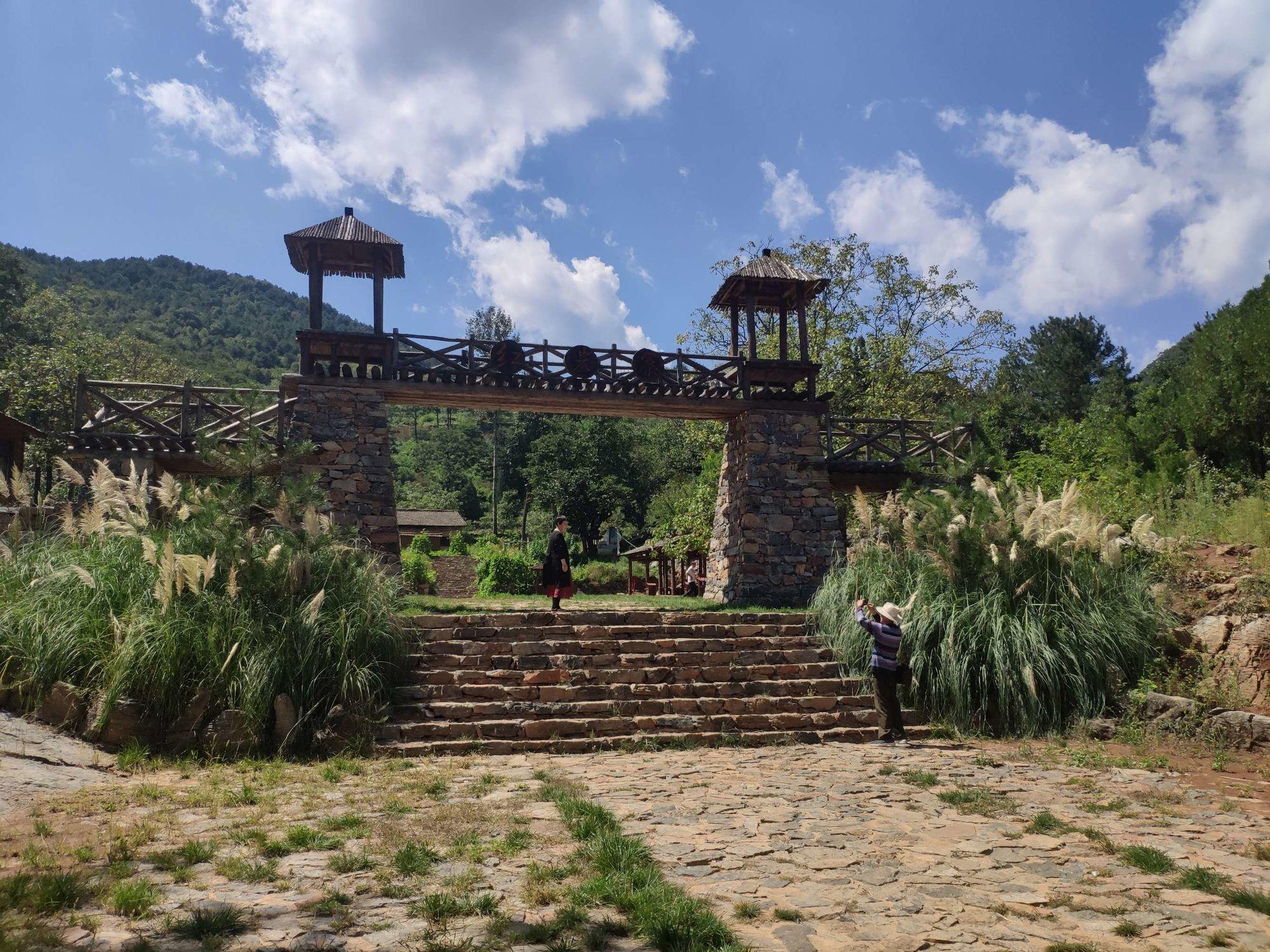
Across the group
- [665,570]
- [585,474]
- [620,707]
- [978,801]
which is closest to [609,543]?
[585,474]

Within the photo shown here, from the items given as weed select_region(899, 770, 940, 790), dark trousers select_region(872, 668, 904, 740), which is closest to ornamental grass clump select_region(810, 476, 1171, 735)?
dark trousers select_region(872, 668, 904, 740)

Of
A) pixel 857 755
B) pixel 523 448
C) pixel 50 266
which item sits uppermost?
pixel 50 266

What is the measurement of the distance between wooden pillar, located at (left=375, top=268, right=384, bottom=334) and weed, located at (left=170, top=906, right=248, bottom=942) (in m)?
12.7

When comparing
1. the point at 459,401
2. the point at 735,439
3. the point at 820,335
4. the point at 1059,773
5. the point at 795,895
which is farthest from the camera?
the point at 820,335

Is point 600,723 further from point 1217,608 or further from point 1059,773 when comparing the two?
point 1217,608

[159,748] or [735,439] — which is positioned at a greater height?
[735,439]

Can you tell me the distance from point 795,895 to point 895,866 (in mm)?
779

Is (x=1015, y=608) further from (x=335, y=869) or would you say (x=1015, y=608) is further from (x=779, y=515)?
(x=335, y=869)

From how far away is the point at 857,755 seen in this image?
7.51m

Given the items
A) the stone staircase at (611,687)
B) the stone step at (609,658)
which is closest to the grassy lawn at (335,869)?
the stone staircase at (611,687)

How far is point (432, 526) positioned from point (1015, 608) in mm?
32348

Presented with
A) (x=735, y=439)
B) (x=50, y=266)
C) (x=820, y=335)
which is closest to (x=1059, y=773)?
(x=735, y=439)

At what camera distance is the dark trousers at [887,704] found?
8.24m

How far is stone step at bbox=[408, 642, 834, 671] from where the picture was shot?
9336 millimetres
